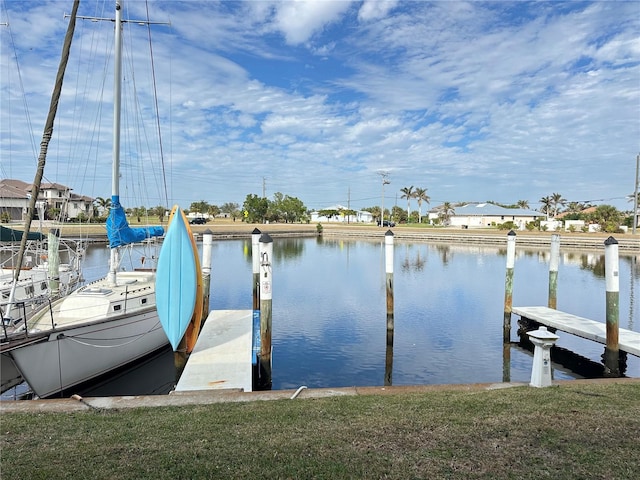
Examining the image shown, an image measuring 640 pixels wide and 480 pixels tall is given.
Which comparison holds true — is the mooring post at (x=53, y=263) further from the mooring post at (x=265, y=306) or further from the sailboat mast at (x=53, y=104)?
the sailboat mast at (x=53, y=104)

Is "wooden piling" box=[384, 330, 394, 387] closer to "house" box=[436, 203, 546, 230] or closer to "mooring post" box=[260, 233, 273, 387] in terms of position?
"mooring post" box=[260, 233, 273, 387]

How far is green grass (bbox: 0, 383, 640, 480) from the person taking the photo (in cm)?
477

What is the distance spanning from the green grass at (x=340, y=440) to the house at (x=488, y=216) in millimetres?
109206

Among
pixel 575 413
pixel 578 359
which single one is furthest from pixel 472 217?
pixel 575 413

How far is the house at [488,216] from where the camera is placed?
11410 centimetres

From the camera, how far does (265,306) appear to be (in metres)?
12.2

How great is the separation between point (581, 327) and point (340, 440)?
1256cm

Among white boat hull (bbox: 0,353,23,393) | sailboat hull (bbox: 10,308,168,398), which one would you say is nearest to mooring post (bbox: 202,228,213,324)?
sailboat hull (bbox: 10,308,168,398)

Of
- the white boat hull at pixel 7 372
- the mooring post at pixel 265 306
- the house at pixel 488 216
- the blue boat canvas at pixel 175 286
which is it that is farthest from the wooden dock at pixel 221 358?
the house at pixel 488 216

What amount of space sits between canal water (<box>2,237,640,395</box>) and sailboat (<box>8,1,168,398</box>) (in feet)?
A: 2.65

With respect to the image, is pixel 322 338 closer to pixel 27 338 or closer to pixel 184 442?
pixel 27 338

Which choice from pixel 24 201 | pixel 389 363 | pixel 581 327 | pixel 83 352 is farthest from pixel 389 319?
pixel 24 201

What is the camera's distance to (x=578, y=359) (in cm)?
1538

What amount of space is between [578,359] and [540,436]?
11.6 m
